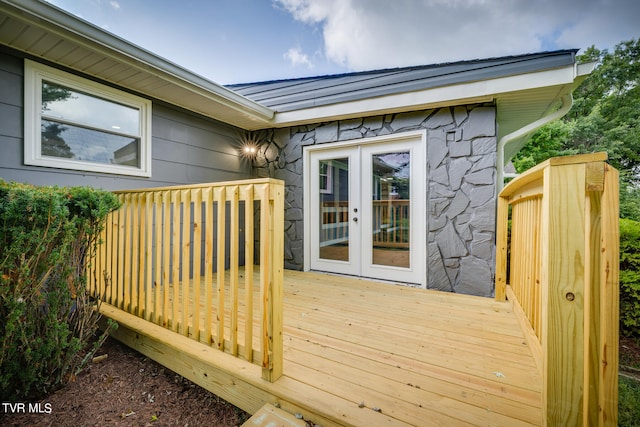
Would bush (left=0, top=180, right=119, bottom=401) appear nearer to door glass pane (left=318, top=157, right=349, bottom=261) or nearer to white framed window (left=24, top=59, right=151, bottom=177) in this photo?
white framed window (left=24, top=59, right=151, bottom=177)

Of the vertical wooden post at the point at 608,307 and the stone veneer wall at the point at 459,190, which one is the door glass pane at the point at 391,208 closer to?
the stone veneer wall at the point at 459,190

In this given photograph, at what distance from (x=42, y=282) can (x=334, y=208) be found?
305 cm

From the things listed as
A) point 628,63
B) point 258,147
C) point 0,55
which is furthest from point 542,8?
point 628,63

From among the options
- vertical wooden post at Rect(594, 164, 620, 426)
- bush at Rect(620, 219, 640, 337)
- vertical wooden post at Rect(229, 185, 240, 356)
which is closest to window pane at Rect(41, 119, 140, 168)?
vertical wooden post at Rect(229, 185, 240, 356)

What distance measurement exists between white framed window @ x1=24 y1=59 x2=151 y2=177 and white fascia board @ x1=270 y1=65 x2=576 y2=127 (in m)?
1.88

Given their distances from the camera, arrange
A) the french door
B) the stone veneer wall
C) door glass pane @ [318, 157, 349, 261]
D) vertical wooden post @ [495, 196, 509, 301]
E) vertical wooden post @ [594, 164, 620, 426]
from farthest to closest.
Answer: door glass pane @ [318, 157, 349, 261]
the french door
the stone veneer wall
vertical wooden post @ [495, 196, 509, 301]
vertical wooden post @ [594, 164, 620, 426]

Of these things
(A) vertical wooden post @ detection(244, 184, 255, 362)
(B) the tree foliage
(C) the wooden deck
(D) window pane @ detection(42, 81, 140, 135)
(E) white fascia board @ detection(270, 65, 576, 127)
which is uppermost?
(B) the tree foliage

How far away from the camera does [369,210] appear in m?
3.65

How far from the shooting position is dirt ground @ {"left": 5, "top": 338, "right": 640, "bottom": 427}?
1.53 meters

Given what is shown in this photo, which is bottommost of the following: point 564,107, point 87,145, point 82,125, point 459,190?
point 459,190

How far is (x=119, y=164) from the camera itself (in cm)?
305

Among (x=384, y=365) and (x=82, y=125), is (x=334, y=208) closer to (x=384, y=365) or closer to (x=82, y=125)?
(x=384, y=365)

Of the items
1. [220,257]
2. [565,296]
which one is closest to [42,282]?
[220,257]

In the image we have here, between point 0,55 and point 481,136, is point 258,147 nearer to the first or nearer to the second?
point 0,55
